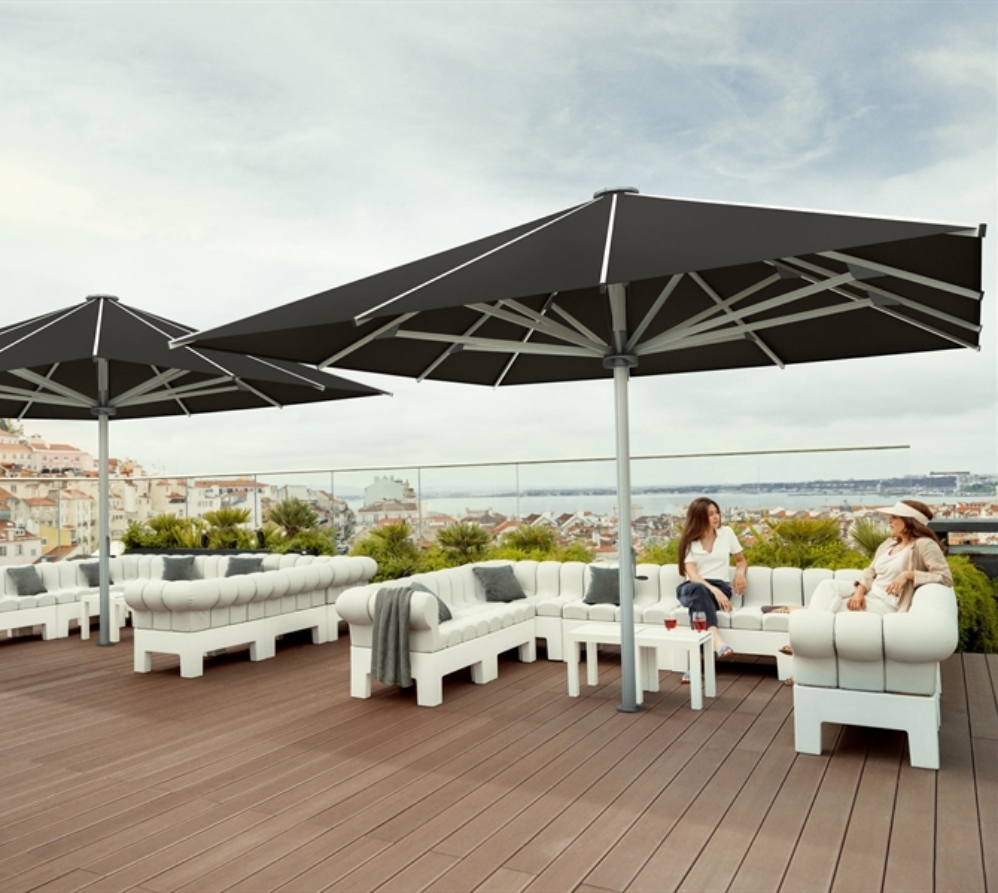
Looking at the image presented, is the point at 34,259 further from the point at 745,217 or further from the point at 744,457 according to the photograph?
the point at 745,217

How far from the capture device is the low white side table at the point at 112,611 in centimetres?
832

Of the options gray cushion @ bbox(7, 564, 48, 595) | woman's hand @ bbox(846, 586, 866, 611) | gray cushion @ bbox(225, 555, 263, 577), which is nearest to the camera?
woman's hand @ bbox(846, 586, 866, 611)

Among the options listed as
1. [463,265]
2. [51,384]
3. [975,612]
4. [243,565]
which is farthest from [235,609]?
[975,612]

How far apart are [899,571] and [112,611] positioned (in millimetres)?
6994

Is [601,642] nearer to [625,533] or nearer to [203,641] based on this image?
[625,533]

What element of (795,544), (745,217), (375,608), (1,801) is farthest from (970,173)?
(1,801)

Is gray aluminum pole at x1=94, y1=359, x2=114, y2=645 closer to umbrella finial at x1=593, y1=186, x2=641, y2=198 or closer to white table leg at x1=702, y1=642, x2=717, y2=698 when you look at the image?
umbrella finial at x1=593, y1=186, x2=641, y2=198

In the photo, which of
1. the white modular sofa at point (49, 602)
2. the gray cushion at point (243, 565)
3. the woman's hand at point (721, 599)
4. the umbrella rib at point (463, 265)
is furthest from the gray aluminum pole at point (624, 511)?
the white modular sofa at point (49, 602)

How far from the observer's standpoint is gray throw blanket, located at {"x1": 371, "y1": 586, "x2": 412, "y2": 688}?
226 inches

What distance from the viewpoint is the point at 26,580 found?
8594 mm

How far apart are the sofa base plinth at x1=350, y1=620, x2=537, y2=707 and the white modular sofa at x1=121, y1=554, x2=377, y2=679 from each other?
1.44m

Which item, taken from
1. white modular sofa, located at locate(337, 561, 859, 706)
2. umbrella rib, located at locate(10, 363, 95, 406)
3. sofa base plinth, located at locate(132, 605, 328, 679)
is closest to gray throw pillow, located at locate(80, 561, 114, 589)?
umbrella rib, located at locate(10, 363, 95, 406)

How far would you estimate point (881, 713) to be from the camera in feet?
14.3

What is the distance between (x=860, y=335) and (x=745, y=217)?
250 centimetres
